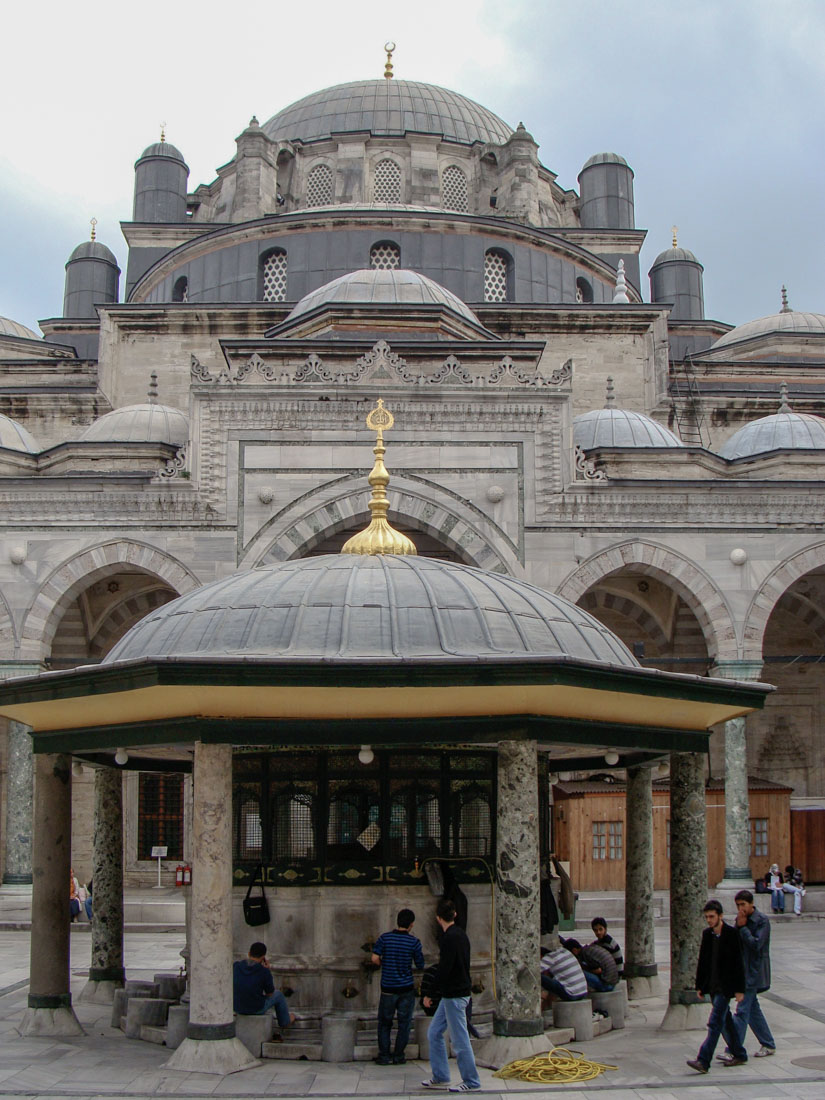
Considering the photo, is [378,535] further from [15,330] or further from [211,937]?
[15,330]

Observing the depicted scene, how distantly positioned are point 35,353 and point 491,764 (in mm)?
22356

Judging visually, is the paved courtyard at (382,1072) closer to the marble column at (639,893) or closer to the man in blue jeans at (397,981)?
the man in blue jeans at (397,981)

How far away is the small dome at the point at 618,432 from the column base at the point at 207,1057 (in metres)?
15.0

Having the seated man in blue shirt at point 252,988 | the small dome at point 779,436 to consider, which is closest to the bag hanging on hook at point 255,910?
the seated man in blue shirt at point 252,988

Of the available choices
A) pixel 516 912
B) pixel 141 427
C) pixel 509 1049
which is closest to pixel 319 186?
pixel 141 427

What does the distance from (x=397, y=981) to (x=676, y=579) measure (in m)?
11.6

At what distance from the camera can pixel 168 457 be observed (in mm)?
21312

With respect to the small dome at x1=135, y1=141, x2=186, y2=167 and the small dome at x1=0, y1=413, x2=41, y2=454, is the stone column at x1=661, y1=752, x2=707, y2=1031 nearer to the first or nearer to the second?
the small dome at x1=0, y1=413, x2=41, y2=454

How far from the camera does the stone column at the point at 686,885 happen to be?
29.9 feet

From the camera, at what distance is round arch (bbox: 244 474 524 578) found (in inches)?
723

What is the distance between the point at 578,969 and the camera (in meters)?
9.09

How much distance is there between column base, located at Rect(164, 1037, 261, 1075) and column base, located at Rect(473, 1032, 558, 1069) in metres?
1.50

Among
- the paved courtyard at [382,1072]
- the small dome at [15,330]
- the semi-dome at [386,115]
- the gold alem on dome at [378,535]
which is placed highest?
the semi-dome at [386,115]

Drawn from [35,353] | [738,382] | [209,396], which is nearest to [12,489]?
[209,396]
